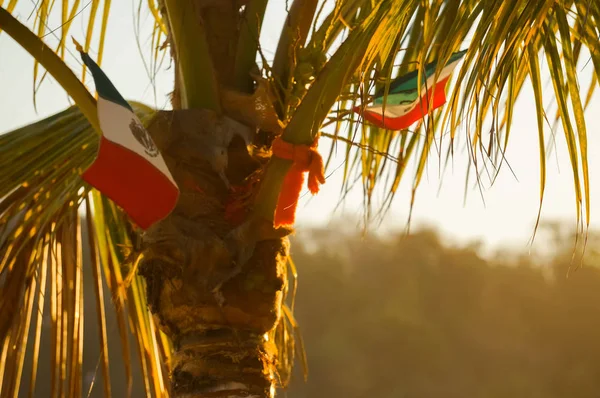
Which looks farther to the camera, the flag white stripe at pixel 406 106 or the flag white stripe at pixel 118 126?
the flag white stripe at pixel 406 106

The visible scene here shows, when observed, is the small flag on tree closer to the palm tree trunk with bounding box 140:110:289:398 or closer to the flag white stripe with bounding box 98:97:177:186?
the flag white stripe with bounding box 98:97:177:186

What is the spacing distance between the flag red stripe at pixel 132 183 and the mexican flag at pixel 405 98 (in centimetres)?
49

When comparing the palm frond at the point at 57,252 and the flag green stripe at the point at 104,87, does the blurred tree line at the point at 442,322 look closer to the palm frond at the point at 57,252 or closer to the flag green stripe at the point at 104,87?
the palm frond at the point at 57,252

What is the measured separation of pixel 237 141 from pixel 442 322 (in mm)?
9041

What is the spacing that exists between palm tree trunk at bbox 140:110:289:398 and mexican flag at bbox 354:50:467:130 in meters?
0.36

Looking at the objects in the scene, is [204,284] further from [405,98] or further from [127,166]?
[405,98]

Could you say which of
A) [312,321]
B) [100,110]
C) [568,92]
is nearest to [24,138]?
[100,110]

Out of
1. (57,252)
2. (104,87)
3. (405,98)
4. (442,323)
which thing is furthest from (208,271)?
(442,323)

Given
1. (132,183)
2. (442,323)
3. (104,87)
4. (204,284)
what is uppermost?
(104,87)

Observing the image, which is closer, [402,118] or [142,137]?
[142,137]

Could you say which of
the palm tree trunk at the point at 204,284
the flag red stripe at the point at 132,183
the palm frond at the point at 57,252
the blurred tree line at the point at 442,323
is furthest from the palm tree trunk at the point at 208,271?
the blurred tree line at the point at 442,323

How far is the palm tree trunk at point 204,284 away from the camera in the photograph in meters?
1.75

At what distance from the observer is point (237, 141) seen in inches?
74.0

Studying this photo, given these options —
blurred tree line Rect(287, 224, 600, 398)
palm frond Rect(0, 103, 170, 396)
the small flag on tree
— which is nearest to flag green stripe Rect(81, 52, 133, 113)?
the small flag on tree
